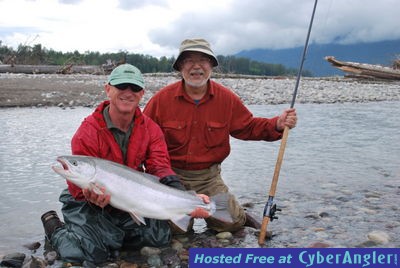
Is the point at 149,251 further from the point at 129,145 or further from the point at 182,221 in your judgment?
the point at 129,145

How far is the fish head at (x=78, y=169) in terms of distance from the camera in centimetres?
354

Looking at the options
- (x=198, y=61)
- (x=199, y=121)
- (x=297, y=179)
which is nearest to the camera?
(x=198, y=61)

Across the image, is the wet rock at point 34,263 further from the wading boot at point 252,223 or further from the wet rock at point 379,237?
the wet rock at point 379,237

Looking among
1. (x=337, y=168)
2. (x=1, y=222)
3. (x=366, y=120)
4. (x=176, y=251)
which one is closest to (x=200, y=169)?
(x=176, y=251)

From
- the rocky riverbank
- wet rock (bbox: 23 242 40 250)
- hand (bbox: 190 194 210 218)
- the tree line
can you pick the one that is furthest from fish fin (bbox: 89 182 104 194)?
the tree line

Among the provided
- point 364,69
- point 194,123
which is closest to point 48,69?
point 364,69

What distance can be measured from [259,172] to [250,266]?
4.93 metres

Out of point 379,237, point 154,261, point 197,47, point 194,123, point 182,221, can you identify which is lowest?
point 154,261

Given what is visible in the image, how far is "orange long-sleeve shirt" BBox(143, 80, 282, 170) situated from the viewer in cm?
506

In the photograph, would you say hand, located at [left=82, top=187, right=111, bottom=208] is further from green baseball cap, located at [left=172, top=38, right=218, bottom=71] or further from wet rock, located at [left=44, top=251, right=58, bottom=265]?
green baseball cap, located at [left=172, top=38, right=218, bottom=71]

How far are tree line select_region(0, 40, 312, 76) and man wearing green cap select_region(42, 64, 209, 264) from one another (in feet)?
73.6

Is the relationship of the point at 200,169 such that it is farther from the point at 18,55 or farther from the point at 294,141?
the point at 18,55

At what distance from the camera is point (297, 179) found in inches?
276

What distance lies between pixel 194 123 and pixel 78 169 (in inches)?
69.2
